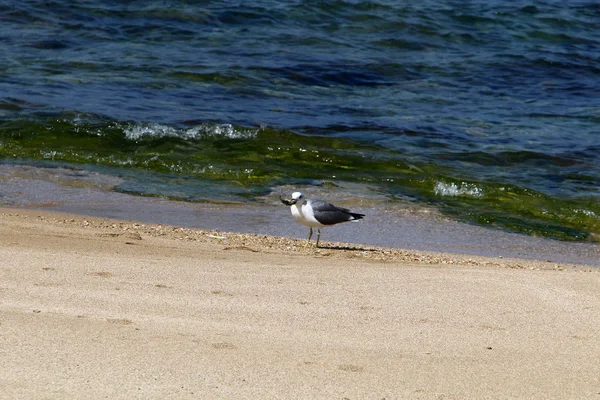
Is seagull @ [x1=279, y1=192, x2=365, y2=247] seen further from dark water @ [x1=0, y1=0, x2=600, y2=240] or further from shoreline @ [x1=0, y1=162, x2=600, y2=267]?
dark water @ [x1=0, y1=0, x2=600, y2=240]

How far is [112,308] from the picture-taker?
17.2 feet

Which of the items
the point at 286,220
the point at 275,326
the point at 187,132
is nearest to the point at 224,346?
the point at 275,326

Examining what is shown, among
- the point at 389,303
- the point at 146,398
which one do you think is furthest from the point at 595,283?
the point at 146,398

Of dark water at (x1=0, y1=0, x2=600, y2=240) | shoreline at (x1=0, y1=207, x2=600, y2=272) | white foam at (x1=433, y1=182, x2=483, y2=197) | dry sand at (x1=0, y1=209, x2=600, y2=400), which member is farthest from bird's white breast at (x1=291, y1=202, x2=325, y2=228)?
white foam at (x1=433, y1=182, x2=483, y2=197)

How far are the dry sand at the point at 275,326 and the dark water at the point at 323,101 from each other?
3652mm

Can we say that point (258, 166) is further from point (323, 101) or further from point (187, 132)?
point (323, 101)

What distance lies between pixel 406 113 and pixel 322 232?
6.77 metres

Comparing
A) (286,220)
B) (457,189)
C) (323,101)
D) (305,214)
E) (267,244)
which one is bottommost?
(323,101)

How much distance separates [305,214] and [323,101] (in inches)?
316

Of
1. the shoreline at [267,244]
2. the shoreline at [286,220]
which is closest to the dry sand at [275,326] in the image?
the shoreline at [267,244]

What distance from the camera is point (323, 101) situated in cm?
1617

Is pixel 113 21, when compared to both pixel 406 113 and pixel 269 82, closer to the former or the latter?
pixel 269 82

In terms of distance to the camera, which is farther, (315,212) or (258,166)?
(258,166)

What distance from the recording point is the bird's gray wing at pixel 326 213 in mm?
8328
